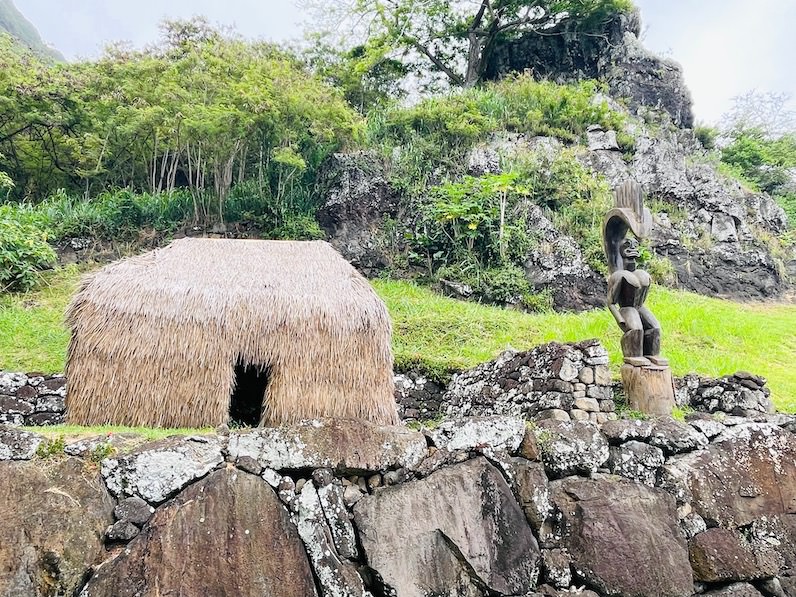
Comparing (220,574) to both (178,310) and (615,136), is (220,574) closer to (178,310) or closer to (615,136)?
(178,310)

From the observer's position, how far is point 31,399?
587 centimetres

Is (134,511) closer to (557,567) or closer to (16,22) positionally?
(557,567)

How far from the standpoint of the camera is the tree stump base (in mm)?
4500

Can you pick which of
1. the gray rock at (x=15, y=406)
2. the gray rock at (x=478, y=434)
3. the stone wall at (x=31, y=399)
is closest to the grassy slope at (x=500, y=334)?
the stone wall at (x=31, y=399)

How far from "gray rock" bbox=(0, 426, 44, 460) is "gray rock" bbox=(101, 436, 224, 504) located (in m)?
0.32

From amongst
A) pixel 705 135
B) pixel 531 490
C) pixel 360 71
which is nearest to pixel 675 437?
pixel 531 490

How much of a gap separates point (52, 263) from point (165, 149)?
12.2 ft

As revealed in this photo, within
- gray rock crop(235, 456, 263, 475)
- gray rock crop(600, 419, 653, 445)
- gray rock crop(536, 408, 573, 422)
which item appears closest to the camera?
gray rock crop(235, 456, 263, 475)

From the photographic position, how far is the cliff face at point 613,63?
1712 cm

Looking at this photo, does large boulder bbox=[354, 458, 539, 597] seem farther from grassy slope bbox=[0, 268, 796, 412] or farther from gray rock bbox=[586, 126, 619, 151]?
gray rock bbox=[586, 126, 619, 151]

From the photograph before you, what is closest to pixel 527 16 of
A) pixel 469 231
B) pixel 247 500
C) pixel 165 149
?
pixel 469 231

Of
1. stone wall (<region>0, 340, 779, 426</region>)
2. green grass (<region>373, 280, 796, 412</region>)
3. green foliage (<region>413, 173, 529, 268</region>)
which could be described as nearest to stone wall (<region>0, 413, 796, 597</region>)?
stone wall (<region>0, 340, 779, 426</region>)

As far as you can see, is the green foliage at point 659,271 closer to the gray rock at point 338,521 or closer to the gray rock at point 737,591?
the gray rock at point 737,591

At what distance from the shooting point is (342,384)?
437 cm
